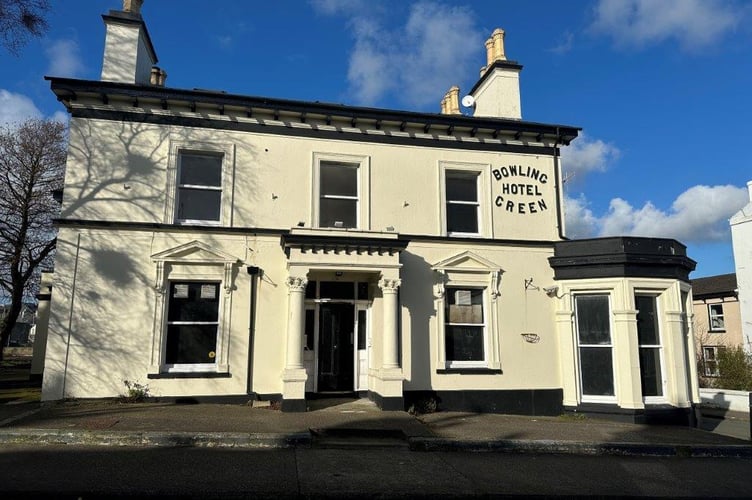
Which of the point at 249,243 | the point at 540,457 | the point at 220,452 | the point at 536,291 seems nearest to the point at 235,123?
the point at 249,243

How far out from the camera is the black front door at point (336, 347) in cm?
1241

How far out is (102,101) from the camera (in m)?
11.8

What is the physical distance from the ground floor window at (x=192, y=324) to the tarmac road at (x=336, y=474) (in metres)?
3.96

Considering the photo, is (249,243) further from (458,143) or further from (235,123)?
(458,143)

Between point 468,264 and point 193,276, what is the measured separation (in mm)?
6574

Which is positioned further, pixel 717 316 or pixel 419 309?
pixel 717 316

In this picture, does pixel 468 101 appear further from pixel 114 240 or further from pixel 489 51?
pixel 114 240

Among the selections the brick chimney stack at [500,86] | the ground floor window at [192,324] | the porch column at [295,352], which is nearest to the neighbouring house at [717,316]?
the brick chimney stack at [500,86]

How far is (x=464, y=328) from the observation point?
12844mm

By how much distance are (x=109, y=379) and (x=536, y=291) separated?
10204 mm

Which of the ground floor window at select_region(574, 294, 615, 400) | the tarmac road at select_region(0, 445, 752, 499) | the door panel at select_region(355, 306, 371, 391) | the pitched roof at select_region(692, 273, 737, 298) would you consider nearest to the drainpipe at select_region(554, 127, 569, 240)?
the ground floor window at select_region(574, 294, 615, 400)

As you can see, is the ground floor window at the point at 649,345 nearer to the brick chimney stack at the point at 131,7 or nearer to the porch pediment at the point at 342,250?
the porch pediment at the point at 342,250

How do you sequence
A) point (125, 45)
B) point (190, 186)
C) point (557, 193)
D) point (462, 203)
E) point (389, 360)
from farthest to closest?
point (557, 193) → point (462, 203) → point (125, 45) → point (190, 186) → point (389, 360)

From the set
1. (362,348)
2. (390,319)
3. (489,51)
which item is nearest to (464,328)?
(390,319)
